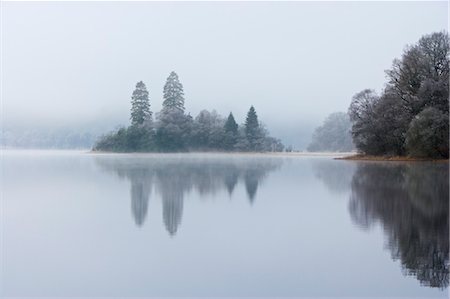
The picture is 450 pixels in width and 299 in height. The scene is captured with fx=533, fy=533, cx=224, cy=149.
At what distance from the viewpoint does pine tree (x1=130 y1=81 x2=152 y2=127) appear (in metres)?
82.9

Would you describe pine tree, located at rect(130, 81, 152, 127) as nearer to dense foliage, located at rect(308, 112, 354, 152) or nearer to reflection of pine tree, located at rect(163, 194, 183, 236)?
dense foliage, located at rect(308, 112, 354, 152)

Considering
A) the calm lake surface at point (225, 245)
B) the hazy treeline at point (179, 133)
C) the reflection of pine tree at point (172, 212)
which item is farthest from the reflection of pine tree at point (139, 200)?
the hazy treeline at point (179, 133)

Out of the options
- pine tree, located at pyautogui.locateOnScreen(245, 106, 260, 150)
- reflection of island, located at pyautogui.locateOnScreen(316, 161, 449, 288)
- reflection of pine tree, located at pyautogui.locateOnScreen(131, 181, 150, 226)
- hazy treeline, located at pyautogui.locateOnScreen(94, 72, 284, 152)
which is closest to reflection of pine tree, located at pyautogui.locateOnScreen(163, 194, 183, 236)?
reflection of pine tree, located at pyautogui.locateOnScreen(131, 181, 150, 226)

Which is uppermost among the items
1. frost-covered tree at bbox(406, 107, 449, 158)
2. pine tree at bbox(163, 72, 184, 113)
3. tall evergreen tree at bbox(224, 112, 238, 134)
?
pine tree at bbox(163, 72, 184, 113)

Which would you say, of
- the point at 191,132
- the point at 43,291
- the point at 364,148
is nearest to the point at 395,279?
the point at 43,291

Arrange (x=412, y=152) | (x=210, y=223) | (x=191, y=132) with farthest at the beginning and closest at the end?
A: 1. (x=191, y=132)
2. (x=412, y=152)
3. (x=210, y=223)

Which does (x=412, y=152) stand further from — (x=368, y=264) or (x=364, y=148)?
(x=368, y=264)

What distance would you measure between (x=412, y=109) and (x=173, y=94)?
47.2 m

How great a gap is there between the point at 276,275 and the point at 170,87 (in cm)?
8107

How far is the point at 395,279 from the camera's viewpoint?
20.5ft

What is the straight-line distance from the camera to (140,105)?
83.7 meters

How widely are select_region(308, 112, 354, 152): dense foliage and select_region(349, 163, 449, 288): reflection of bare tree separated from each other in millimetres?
94015

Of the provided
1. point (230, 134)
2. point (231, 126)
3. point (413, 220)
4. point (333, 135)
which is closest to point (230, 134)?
point (230, 134)

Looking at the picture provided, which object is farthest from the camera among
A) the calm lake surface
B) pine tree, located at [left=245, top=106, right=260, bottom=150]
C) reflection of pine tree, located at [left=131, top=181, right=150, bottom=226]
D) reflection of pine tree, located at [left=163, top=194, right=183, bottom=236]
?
pine tree, located at [left=245, top=106, right=260, bottom=150]
